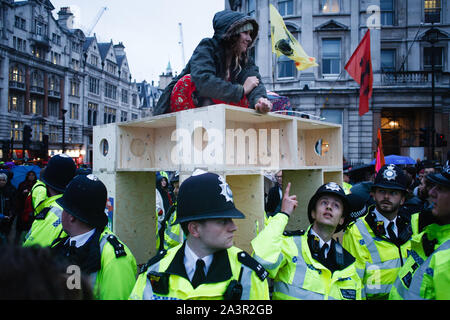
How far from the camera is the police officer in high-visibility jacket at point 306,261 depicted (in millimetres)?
2545

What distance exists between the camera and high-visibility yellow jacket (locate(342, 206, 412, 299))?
3297 mm

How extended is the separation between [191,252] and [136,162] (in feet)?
6.38

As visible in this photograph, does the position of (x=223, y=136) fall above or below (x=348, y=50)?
below

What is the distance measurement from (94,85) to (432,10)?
52.9 meters

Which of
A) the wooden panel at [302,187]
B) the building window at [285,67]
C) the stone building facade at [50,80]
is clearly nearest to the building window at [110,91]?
the stone building facade at [50,80]

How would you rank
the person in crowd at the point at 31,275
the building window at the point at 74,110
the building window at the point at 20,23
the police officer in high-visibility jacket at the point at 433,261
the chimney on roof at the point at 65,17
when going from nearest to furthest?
1. the person in crowd at the point at 31,275
2. the police officer in high-visibility jacket at the point at 433,261
3. the building window at the point at 20,23
4. the building window at the point at 74,110
5. the chimney on roof at the point at 65,17

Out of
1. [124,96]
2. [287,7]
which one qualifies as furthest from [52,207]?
[124,96]

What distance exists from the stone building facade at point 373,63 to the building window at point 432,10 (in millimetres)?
62

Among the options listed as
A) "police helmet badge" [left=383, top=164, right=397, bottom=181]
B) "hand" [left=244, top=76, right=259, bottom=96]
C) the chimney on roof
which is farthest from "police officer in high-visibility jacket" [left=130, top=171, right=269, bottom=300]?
the chimney on roof

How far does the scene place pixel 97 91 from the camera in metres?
61.2

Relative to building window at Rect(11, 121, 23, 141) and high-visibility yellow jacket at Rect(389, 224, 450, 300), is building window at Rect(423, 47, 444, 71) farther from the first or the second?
building window at Rect(11, 121, 23, 141)

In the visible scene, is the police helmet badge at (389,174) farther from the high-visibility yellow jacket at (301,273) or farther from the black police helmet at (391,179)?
the high-visibility yellow jacket at (301,273)

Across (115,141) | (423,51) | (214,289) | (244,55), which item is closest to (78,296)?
(214,289)
